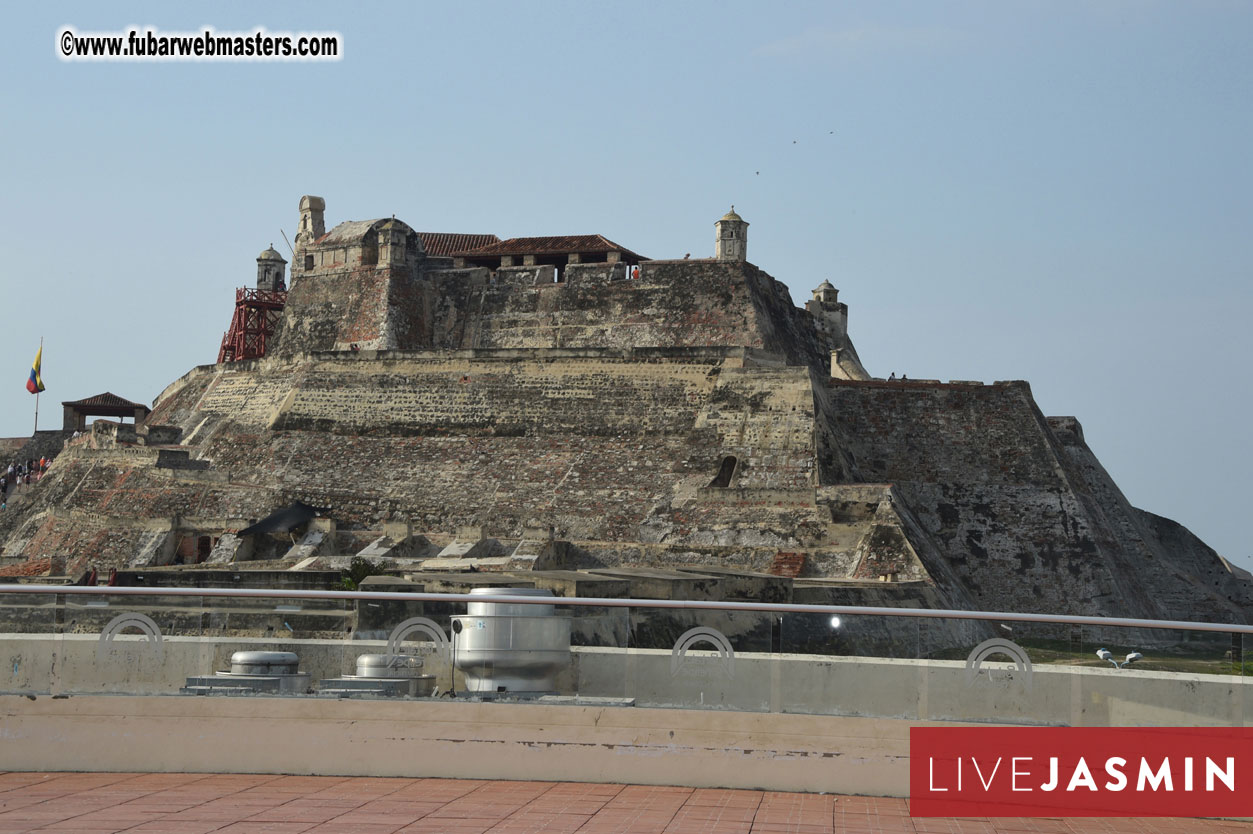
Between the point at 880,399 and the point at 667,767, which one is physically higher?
the point at 880,399

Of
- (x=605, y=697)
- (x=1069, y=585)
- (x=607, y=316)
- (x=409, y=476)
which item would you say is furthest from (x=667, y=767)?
(x=607, y=316)

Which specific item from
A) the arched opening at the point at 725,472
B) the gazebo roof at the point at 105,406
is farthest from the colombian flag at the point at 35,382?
the arched opening at the point at 725,472

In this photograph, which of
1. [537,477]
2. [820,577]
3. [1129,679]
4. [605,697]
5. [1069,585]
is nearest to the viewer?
[1129,679]

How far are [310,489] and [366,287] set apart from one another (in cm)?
755

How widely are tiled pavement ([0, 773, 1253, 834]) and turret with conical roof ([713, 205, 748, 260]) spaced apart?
26860mm

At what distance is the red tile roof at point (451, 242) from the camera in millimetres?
40469

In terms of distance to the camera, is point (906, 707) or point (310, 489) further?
point (310, 489)

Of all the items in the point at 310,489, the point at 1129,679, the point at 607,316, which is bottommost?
the point at 1129,679

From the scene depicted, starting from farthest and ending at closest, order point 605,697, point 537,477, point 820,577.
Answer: point 537,477
point 820,577
point 605,697

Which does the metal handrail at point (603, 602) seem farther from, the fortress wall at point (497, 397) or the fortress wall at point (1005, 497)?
the fortress wall at point (497, 397)

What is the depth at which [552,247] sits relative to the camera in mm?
36719

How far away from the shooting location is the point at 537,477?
96.6 ft

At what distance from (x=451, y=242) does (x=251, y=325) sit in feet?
21.4

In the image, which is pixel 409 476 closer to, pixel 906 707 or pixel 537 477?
pixel 537 477
